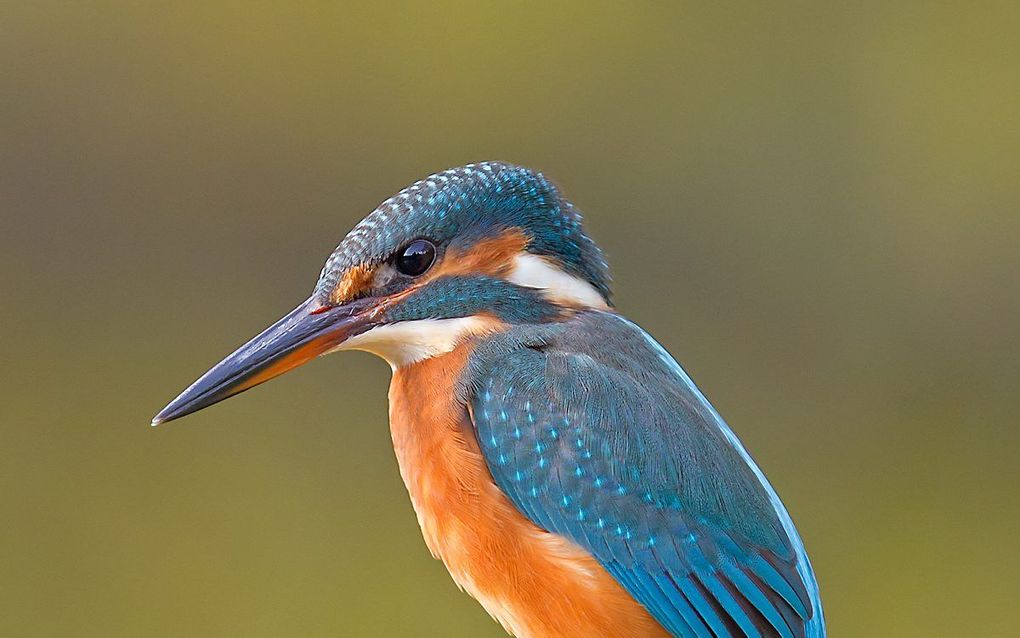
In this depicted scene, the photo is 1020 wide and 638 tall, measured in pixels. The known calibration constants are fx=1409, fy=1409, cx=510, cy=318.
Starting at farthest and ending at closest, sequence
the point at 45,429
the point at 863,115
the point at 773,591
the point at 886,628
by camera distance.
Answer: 1. the point at 863,115
2. the point at 45,429
3. the point at 886,628
4. the point at 773,591

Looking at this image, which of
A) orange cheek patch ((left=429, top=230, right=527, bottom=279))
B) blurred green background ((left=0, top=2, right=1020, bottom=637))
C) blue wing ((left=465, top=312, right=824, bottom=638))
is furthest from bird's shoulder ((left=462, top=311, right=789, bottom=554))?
blurred green background ((left=0, top=2, right=1020, bottom=637))

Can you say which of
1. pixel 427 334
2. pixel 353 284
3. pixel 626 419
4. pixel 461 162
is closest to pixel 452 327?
pixel 427 334

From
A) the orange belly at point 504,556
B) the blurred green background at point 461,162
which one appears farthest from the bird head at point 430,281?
the blurred green background at point 461,162

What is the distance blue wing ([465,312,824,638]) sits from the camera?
2002 millimetres

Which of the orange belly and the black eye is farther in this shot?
the black eye

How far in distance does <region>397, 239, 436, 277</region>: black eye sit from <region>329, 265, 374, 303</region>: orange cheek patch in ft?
0.17

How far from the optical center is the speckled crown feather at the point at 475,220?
209 centimetres

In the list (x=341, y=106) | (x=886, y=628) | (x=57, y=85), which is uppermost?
(x=57, y=85)

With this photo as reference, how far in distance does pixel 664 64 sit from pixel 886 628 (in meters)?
2.32

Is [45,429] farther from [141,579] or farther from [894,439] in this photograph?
[894,439]

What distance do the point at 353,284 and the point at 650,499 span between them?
0.54m

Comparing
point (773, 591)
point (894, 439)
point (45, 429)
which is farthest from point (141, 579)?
point (773, 591)

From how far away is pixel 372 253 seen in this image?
2.09 meters

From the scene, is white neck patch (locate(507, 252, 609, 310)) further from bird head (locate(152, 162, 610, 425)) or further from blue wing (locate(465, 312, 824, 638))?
blue wing (locate(465, 312, 824, 638))
